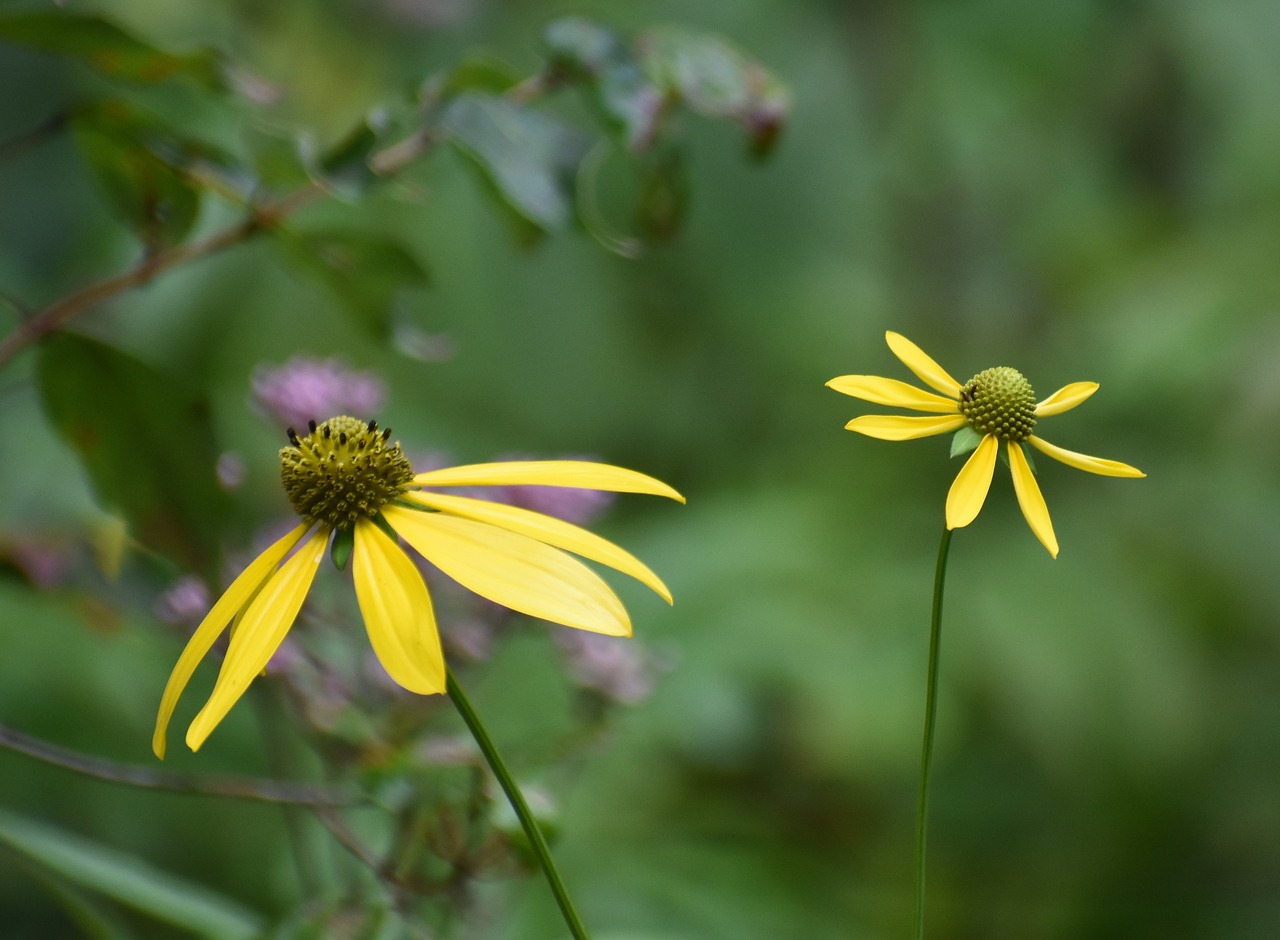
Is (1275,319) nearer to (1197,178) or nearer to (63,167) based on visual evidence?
(1197,178)

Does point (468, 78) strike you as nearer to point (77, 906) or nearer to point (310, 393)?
point (310, 393)

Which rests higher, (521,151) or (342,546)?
(521,151)

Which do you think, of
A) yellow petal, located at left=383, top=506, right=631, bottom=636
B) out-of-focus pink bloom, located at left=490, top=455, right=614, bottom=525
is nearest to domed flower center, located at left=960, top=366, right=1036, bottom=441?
yellow petal, located at left=383, top=506, right=631, bottom=636

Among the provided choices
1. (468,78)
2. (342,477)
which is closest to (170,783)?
(342,477)

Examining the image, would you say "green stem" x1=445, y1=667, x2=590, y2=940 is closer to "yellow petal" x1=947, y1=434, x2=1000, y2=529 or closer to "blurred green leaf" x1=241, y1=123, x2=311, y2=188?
"yellow petal" x1=947, y1=434, x2=1000, y2=529

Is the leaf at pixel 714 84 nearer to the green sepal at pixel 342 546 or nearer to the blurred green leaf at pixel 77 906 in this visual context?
the green sepal at pixel 342 546
